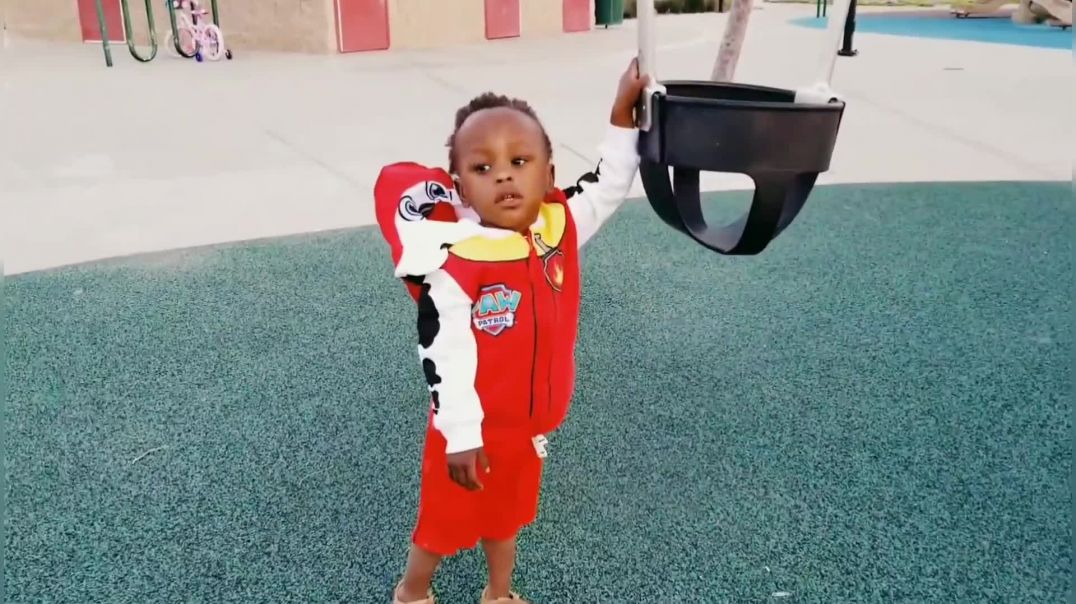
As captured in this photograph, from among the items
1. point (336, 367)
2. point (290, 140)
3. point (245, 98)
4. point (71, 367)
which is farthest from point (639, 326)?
point (245, 98)

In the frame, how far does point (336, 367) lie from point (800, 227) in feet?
8.09

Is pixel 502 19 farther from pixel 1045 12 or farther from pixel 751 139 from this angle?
pixel 751 139

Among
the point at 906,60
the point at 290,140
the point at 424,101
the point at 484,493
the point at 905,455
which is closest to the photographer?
the point at 484,493

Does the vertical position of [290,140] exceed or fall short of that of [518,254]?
it falls short

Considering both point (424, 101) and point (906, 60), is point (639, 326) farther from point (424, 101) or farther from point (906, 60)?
point (906, 60)

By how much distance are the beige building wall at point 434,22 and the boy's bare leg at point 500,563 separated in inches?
378

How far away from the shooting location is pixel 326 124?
6.59m

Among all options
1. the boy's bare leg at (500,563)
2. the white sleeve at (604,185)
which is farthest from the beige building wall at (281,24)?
the boy's bare leg at (500,563)

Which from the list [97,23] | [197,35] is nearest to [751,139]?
[197,35]

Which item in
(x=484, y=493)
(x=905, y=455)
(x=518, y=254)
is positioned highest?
(x=518, y=254)

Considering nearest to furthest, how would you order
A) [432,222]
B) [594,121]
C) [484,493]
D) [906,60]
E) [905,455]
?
[432,222]
[484,493]
[905,455]
[594,121]
[906,60]

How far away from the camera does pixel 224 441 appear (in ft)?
8.11

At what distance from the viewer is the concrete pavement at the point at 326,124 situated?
4602 millimetres

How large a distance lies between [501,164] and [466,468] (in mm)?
502
